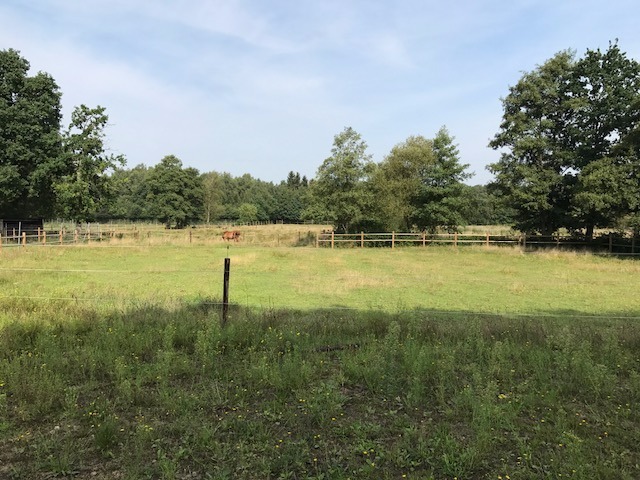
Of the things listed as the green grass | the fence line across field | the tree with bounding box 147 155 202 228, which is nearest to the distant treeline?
the tree with bounding box 147 155 202 228

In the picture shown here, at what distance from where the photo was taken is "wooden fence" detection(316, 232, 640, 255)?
27422 millimetres

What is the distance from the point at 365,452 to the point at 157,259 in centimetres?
2071

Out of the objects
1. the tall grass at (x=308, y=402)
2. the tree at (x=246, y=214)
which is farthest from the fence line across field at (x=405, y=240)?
the tree at (x=246, y=214)

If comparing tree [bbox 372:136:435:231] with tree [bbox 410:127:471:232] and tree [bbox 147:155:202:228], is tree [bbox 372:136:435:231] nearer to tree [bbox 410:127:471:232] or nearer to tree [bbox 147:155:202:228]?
tree [bbox 410:127:471:232]

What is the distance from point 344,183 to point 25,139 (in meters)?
25.1

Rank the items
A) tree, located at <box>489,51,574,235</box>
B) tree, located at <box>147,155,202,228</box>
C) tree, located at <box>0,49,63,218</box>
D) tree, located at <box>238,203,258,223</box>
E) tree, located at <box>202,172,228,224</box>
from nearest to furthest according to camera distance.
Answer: tree, located at <box>489,51,574,235</box> → tree, located at <box>0,49,63,218</box> → tree, located at <box>147,155,202,228</box> → tree, located at <box>202,172,228,224</box> → tree, located at <box>238,203,258,223</box>

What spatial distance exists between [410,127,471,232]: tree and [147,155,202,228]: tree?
4379cm

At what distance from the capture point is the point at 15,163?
3212 cm

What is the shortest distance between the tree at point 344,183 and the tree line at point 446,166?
0.09 metres

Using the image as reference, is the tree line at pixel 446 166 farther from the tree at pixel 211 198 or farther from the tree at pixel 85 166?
the tree at pixel 211 198

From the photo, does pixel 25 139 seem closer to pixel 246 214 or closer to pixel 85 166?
pixel 85 166

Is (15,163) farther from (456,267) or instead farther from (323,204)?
(456,267)

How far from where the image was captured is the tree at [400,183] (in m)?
36.3

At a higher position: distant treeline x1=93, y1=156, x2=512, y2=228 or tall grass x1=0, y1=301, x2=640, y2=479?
distant treeline x1=93, y1=156, x2=512, y2=228
